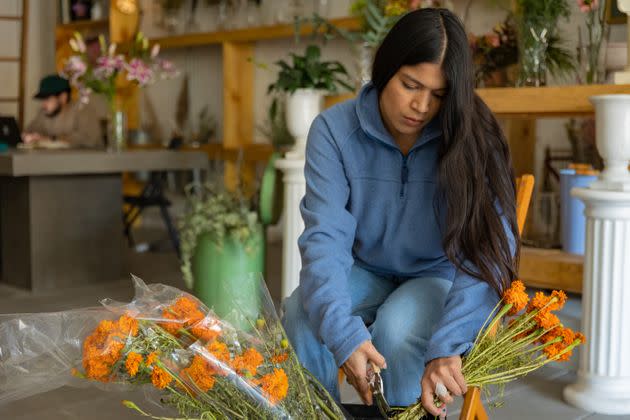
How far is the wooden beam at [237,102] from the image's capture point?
5.79 m

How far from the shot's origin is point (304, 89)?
3.22 metres

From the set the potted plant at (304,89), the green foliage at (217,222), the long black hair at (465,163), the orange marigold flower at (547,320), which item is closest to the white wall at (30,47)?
the green foliage at (217,222)

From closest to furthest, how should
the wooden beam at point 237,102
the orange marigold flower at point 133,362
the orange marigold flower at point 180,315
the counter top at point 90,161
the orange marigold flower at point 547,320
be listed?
the orange marigold flower at point 133,362
the orange marigold flower at point 180,315
the orange marigold flower at point 547,320
the counter top at point 90,161
the wooden beam at point 237,102

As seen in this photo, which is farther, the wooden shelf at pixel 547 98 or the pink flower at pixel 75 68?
the pink flower at pixel 75 68

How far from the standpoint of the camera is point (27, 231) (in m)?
4.11

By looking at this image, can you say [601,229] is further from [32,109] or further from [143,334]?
[32,109]

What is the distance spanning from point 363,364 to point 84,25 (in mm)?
6455

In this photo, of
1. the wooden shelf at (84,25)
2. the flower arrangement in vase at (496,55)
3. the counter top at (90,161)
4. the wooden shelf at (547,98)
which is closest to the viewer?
the wooden shelf at (547,98)

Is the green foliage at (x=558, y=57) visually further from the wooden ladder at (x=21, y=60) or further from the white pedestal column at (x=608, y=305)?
the wooden ladder at (x=21, y=60)

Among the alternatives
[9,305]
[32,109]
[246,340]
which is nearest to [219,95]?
[32,109]

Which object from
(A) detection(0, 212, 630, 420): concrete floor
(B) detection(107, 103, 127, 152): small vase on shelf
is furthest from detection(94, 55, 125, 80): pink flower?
(A) detection(0, 212, 630, 420): concrete floor

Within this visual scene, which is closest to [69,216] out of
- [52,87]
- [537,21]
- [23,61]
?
[52,87]

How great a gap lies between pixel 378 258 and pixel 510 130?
3.06m

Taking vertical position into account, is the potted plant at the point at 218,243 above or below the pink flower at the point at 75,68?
below
